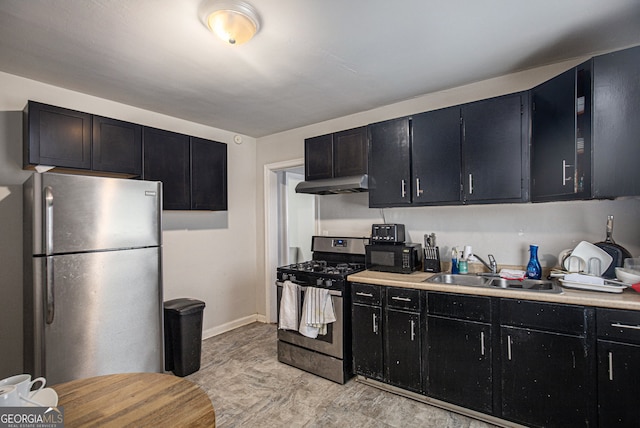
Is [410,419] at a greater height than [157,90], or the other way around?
[157,90]

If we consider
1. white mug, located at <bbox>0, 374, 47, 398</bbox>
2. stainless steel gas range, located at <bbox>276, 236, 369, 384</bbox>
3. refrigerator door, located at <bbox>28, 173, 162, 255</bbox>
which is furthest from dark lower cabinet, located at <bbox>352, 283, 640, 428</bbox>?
white mug, located at <bbox>0, 374, 47, 398</bbox>

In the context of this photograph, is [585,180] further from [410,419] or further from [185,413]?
[185,413]

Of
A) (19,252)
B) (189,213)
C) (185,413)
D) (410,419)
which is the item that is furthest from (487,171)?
(19,252)

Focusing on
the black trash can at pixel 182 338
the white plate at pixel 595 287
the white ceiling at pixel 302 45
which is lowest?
the black trash can at pixel 182 338

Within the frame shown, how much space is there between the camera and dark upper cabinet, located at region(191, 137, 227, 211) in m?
3.40

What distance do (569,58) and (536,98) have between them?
0.42 m

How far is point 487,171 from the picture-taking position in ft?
7.99

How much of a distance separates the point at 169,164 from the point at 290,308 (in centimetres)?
188

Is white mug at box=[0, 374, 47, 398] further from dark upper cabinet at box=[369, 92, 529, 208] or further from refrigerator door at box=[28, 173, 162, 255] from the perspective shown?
dark upper cabinet at box=[369, 92, 529, 208]

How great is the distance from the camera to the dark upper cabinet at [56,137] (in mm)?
2352

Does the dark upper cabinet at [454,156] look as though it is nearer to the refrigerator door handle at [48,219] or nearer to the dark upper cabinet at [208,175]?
the dark upper cabinet at [208,175]

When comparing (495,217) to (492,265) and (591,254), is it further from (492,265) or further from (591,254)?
(591,254)

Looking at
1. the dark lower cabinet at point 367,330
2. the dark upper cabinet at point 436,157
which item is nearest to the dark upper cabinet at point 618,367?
the dark upper cabinet at point 436,157

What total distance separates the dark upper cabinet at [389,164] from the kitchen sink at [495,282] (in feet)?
2.38
